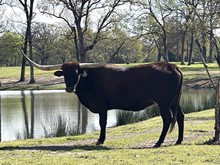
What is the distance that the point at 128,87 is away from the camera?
11.8 metres

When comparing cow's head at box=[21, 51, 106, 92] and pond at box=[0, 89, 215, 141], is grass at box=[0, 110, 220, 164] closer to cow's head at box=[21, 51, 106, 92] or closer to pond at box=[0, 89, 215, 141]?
cow's head at box=[21, 51, 106, 92]

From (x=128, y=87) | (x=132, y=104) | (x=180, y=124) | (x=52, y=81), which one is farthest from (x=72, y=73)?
(x=52, y=81)

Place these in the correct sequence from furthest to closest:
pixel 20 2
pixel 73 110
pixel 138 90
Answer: pixel 20 2
pixel 73 110
pixel 138 90

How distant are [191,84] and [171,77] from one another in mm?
36635

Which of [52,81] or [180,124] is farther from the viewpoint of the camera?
[52,81]

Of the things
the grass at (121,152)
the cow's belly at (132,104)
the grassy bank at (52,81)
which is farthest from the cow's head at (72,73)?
the grassy bank at (52,81)

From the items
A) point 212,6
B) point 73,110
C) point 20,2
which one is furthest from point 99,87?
point 20,2

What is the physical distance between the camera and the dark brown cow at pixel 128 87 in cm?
1142

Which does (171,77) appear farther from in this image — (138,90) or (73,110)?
(73,110)

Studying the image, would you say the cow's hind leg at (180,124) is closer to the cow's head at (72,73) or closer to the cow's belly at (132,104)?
the cow's belly at (132,104)

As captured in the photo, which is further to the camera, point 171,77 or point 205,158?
point 171,77

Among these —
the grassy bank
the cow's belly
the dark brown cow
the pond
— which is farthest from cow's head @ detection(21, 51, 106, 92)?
the grassy bank

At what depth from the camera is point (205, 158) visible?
29.1 ft

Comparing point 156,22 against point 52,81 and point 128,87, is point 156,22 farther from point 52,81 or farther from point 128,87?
point 128,87
